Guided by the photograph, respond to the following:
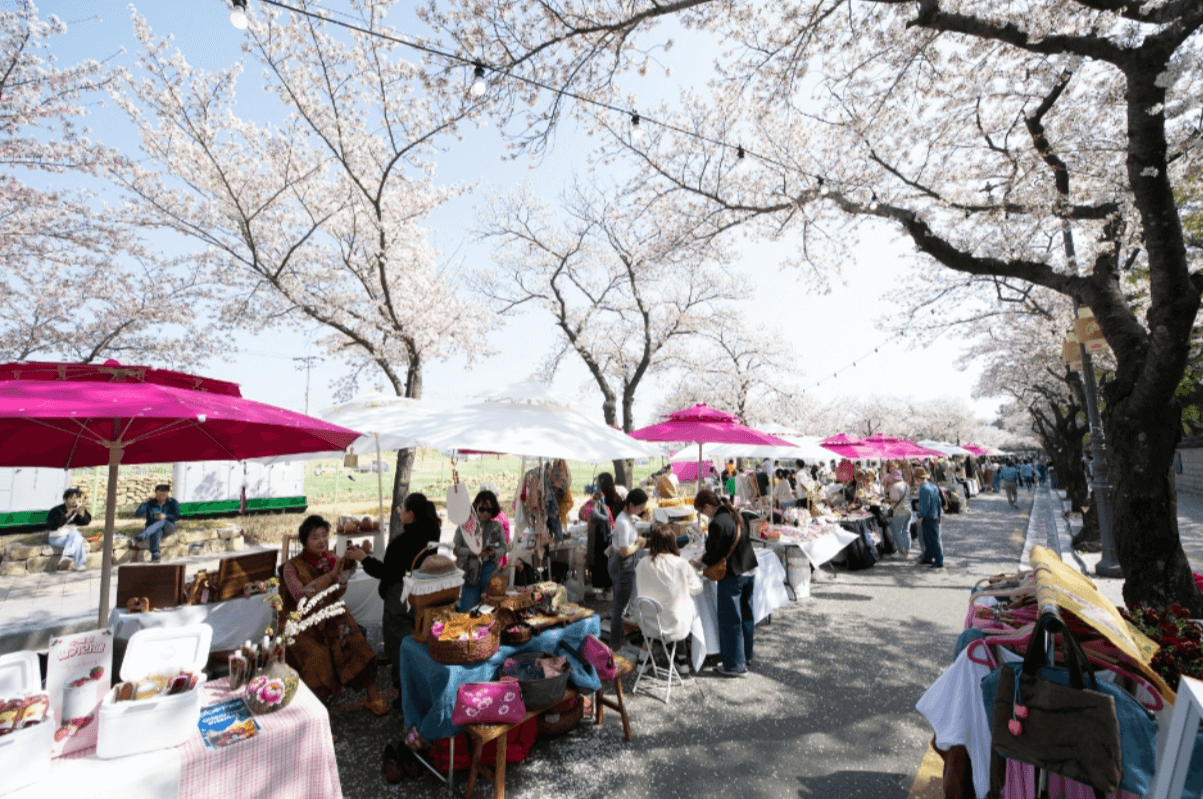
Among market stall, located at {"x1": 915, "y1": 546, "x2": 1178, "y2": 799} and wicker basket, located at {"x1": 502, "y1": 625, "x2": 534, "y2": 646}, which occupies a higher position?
market stall, located at {"x1": 915, "y1": 546, "x2": 1178, "y2": 799}

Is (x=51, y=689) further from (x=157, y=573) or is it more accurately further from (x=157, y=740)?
(x=157, y=573)

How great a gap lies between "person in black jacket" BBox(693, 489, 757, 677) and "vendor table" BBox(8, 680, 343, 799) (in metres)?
3.48

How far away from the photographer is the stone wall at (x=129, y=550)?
1019 cm

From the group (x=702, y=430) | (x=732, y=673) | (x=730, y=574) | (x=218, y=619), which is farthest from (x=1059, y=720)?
(x=218, y=619)

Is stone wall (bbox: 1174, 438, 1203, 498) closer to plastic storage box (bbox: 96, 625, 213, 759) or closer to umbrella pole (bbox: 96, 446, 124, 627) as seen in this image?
plastic storage box (bbox: 96, 625, 213, 759)

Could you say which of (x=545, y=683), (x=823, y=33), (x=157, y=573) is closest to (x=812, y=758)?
(x=545, y=683)

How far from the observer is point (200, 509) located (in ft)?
56.5

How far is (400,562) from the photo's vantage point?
452 centimetres

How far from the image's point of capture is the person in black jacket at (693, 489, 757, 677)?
5.00 metres

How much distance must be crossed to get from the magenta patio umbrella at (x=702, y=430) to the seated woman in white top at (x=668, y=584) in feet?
8.50

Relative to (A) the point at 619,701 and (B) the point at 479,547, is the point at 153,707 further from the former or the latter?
(B) the point at 479,547

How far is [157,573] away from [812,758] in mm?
5697

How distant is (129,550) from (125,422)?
1043cm

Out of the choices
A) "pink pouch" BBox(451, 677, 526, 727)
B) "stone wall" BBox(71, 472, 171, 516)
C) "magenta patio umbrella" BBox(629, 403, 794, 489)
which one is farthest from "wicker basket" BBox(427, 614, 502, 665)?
"stone wall" BBox(71, 472, 171, 516)
